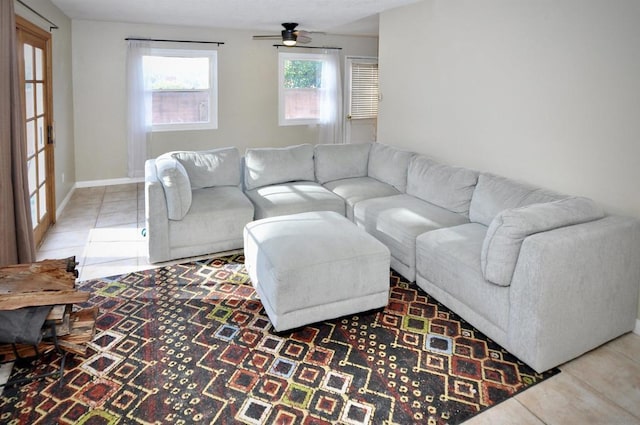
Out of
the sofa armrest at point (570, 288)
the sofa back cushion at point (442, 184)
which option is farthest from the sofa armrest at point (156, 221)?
the sofa armrest at point (570, 288)

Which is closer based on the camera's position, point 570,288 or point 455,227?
point 570,288

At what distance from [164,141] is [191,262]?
3789 mm

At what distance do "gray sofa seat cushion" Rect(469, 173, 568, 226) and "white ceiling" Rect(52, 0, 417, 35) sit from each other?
94.2 inches

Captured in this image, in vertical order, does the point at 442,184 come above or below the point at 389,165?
below

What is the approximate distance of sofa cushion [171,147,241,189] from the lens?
4.46 m

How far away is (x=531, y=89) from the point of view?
3527 millimetres

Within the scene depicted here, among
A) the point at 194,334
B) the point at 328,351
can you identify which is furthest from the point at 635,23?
the point at 194,334

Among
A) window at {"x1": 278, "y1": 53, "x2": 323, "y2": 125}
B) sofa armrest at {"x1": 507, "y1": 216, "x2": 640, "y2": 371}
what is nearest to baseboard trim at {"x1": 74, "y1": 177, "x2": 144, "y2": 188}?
window at {"x1": 278, "y1": 53, "x2": 323, "y2": 125}

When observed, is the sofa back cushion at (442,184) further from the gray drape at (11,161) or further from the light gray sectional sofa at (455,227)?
the gray drape at (11,161)

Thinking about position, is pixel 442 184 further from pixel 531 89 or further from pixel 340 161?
pixel 340 161

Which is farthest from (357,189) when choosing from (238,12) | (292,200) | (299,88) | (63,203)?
(299,88)

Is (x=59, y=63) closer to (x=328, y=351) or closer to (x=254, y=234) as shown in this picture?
(x=254, y=234)

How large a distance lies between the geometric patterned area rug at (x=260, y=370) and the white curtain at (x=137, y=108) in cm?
405

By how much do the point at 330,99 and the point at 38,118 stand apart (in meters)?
4.86
